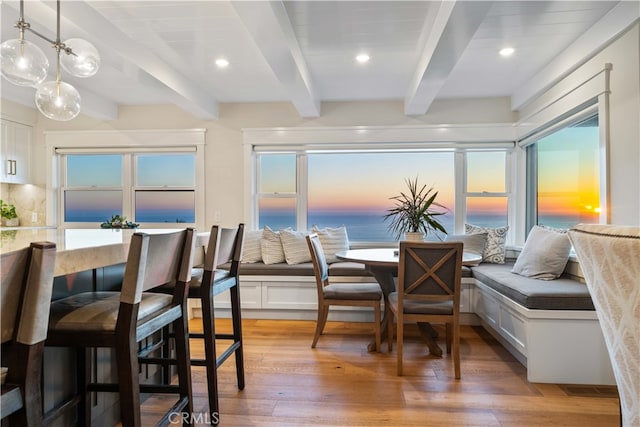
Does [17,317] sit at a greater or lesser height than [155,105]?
lesser

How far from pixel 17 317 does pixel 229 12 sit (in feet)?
7.25

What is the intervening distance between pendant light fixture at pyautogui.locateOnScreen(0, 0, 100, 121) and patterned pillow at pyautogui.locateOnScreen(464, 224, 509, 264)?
3867 millimetres

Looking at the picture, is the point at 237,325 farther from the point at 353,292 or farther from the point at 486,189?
the point at 486,189

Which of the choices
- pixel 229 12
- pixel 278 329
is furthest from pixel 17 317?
pixel 278 329

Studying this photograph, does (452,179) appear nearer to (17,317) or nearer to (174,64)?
(174,64)

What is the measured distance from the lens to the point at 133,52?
107 inches

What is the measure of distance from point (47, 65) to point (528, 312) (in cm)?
324

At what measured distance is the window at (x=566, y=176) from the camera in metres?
2.97

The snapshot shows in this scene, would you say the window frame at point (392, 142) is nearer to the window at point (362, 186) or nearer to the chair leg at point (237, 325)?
the window at point (362, 186)

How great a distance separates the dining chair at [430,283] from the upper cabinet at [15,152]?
14.8 ft

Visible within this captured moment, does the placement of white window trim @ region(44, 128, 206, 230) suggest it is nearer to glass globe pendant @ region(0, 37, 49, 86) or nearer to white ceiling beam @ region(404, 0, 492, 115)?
glass globe pendant @ region(0, 37, 49, 86)

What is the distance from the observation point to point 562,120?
3.28 m

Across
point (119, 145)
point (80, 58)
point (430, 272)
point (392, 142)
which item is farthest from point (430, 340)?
point (119, 145)

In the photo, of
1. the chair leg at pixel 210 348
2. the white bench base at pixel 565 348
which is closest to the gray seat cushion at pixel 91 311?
the chair leg at pixel 210 348
